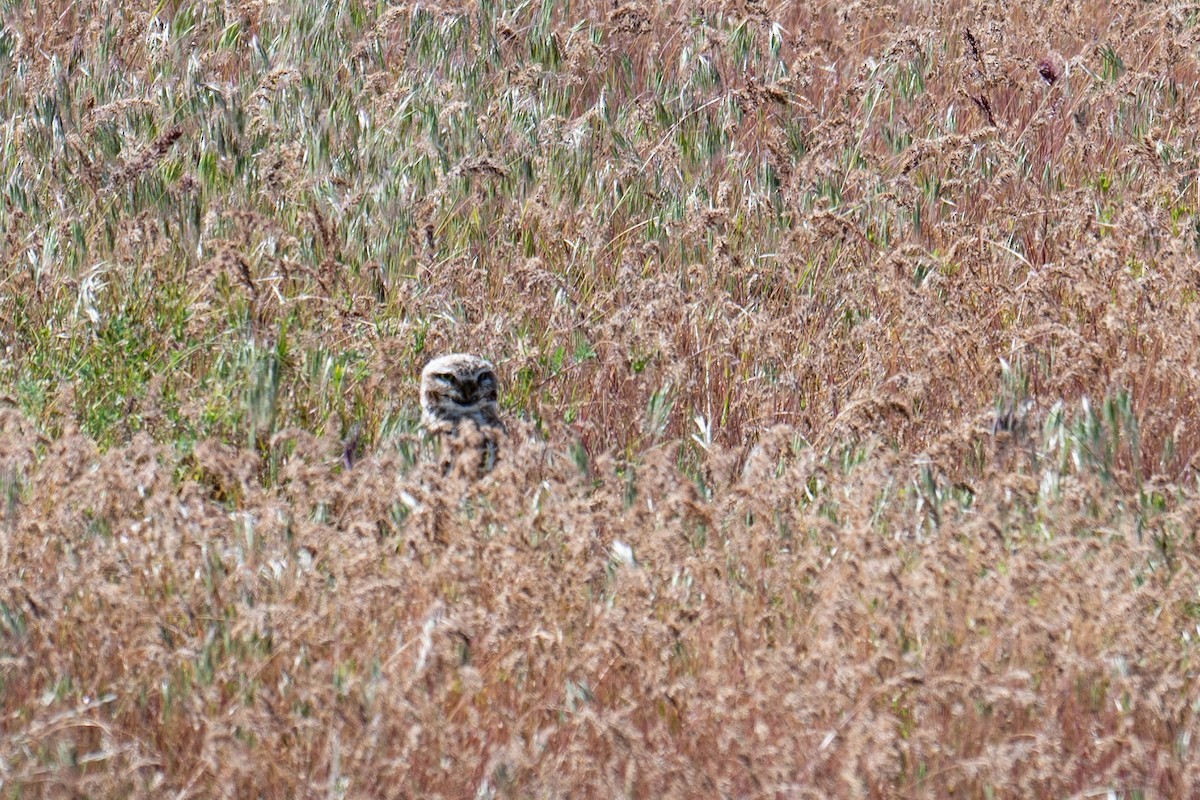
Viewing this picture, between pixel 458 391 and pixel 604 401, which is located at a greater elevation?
pixel 458 391

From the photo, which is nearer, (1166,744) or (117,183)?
(1166,744)

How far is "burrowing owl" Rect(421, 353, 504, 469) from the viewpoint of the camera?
13.6ft

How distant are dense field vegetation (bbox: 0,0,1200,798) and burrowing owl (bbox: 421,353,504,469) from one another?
125 mm

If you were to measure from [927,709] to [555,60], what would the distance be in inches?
167

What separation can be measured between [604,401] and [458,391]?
1.60 ft

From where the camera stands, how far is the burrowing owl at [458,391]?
4141 millimetres

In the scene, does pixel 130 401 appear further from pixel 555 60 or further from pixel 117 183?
pixel 555 60

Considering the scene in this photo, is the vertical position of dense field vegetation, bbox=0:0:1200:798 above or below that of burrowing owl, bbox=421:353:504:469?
above

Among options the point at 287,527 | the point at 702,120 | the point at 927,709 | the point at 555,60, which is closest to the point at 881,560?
the point at 927,709

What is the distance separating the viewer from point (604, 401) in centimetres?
448

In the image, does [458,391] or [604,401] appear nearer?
[458,391]

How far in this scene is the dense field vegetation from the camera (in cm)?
271

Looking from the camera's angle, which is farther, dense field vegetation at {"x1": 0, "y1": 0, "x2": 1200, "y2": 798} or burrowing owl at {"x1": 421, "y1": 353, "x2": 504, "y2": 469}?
burrowing owl at {"x1": 421, "y1": 353, "x2": 504, "y2": 469}

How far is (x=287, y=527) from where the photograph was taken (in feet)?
9.98
